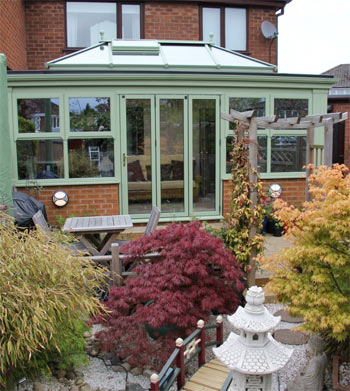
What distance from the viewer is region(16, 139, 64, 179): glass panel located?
26.6 ft

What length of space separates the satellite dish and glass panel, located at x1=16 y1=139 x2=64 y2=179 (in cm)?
735

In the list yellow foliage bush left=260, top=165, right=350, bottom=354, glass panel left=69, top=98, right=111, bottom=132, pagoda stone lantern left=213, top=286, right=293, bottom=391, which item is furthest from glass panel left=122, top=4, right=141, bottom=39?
pagoda stone lantern left=213, top=286, right=293, bottom=391

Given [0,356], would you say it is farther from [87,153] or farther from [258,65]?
[258,65]

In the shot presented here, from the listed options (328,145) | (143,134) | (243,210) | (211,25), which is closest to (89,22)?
(211,25)

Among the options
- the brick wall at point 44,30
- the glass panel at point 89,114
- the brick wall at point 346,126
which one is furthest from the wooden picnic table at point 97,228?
the brick wall at point 346,126

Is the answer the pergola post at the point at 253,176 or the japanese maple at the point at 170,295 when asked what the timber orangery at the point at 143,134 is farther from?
the japanese maple at the point at 170,295

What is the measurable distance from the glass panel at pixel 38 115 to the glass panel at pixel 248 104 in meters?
3.43

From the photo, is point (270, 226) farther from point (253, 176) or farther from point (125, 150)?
point (125, 150)

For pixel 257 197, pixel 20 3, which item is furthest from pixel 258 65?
pixel 20 3

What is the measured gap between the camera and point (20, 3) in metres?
11.4

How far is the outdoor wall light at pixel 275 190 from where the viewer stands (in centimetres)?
873

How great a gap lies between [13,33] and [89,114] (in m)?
4.36

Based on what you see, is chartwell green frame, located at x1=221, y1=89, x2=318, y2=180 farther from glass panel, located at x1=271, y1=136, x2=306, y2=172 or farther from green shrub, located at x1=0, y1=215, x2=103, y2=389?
green shrub, located at x1=0, y1=215, x2=103, y2=389

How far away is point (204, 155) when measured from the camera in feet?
28.4
